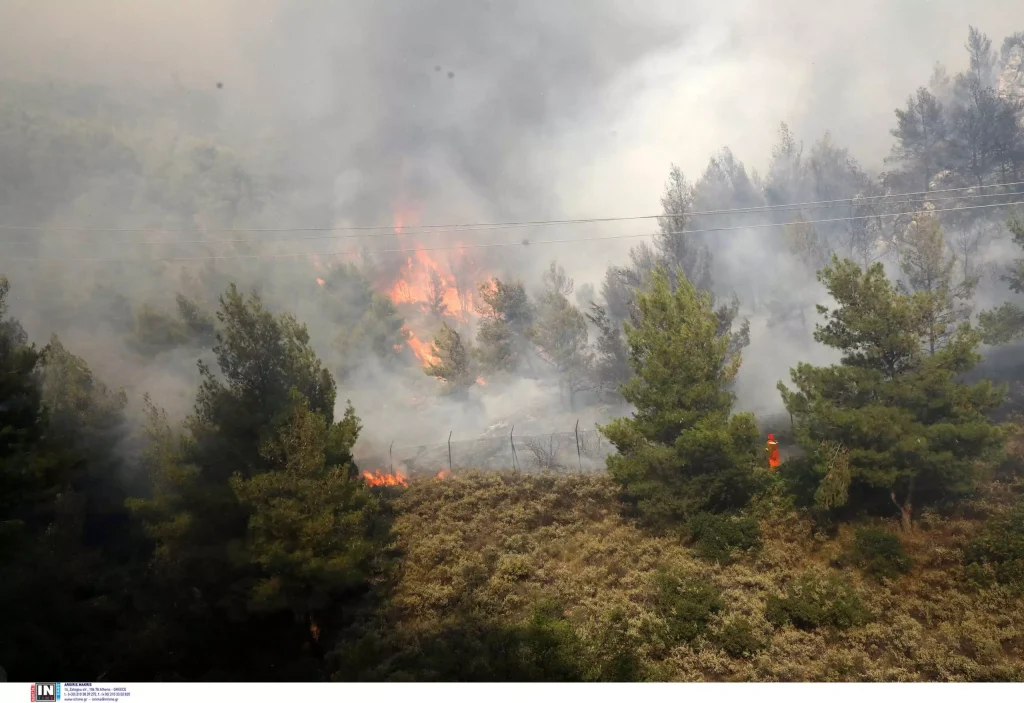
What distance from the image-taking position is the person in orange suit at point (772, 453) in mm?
5203

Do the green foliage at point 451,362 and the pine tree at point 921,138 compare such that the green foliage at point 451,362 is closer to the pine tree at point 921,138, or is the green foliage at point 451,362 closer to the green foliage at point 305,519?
the green foliage at point 305,519

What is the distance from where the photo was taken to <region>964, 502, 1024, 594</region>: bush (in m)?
4.73

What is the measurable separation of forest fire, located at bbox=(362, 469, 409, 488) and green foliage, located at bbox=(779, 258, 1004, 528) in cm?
363

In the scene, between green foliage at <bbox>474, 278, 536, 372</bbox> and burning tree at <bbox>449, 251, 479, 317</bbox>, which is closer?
green foliage at <bbox>474, 278, 536, 372</bbox>

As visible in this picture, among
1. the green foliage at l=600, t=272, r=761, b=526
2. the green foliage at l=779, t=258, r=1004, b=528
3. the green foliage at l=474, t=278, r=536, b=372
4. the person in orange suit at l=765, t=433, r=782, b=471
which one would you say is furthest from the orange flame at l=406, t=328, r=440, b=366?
the green foliage at l=779, t=258, r=1004, b=528

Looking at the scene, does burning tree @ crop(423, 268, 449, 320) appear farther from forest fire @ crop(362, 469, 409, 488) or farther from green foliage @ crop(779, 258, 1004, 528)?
green foliage @ crop(779, 258, 1004, 528)

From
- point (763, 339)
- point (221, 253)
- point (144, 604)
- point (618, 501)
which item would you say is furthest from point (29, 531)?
point (763, 339)

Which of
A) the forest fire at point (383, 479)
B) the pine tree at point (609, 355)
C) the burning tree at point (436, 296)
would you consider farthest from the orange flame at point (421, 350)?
the pine tree at point (609, 355)

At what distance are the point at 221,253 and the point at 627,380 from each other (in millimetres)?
4192

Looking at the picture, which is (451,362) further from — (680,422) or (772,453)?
(772,453)

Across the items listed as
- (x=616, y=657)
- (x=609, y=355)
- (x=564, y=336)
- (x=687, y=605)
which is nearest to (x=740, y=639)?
(x=687, y=605)

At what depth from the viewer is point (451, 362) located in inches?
224

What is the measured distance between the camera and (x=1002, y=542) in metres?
4.79

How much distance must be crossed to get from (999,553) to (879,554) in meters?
0.94
